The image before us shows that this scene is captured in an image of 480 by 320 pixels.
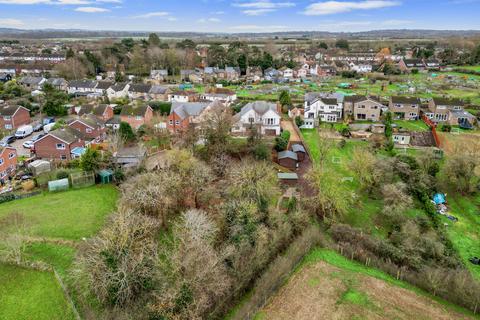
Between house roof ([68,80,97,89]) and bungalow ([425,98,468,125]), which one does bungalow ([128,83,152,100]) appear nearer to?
house roof ([68,80,97,89])

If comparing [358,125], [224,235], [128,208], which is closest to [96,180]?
[128,208]

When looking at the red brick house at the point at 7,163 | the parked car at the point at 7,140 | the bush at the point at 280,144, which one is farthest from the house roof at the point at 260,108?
the parked car at the point at 7,140

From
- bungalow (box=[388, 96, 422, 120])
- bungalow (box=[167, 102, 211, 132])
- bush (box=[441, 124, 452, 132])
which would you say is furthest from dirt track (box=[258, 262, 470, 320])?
bungalow (box=[388, 96, 422, 120])

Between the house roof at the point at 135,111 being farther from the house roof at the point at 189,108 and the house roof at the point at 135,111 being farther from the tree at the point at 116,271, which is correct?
the tree at the point at 116,271

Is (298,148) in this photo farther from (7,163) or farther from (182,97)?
(182,97)

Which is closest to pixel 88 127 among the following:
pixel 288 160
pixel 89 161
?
pixel 89 161

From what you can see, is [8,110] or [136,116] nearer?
[8,110]
